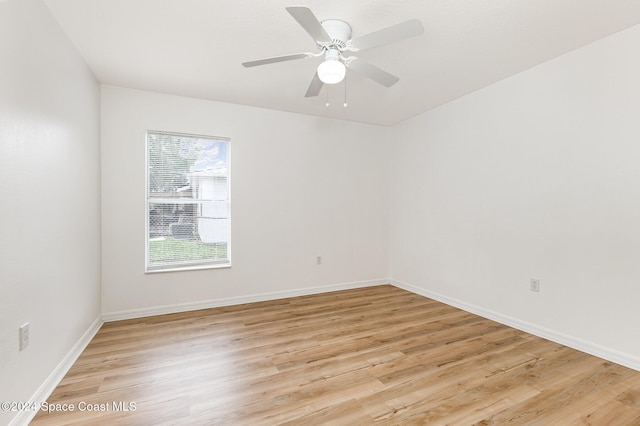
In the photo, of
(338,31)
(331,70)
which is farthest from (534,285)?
(338,31)

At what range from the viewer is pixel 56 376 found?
6.40ft

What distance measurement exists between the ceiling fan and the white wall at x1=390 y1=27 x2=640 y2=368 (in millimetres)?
1624

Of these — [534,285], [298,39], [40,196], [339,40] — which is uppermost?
[298,39]

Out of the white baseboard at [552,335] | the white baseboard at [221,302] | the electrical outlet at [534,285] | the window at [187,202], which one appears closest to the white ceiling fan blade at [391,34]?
the window at [187,202]

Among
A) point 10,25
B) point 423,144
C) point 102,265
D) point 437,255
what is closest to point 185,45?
point 10,25

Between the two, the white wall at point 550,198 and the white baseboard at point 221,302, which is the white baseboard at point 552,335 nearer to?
the white wall at point 550,198

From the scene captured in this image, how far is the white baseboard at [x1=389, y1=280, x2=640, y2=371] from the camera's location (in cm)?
219

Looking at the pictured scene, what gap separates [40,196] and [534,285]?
4046 mm

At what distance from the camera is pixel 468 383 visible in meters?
1.96

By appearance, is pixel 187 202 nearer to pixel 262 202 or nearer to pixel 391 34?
pixel 262 202

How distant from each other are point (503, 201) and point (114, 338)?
162 inches

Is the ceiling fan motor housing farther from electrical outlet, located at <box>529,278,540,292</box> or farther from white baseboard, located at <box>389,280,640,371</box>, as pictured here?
white baseboard, located at <box>389,280,640,371</box>

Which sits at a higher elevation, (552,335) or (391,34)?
(391,34)

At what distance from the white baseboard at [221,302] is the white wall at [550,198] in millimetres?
1287
